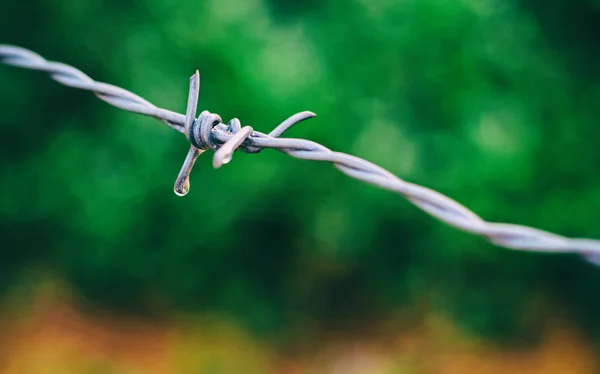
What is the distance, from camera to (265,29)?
1412 mm

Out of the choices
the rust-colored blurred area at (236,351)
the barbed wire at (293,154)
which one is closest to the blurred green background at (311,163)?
the rust-colored blurred area at (236,351)

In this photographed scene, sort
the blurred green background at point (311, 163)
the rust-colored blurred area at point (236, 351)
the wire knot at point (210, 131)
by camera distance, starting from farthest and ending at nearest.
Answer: the rust-colored blurred area at point (236, 351) < the blurred green background at point (311, 163) < the wire knot at point (210, 131)

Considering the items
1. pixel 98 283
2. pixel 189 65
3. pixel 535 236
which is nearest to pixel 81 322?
pixel 98 283

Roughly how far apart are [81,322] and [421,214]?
108cm

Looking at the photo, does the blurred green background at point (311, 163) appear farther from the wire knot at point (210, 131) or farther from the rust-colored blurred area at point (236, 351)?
the wire knot at point (210, 131)

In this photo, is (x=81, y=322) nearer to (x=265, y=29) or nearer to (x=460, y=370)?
(x=265, y=29)

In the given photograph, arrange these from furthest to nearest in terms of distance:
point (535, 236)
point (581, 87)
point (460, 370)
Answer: point (460, 370), point (581, 87), point (535, 236)

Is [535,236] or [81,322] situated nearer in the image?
[535,236]

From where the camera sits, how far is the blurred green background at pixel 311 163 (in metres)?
1.40

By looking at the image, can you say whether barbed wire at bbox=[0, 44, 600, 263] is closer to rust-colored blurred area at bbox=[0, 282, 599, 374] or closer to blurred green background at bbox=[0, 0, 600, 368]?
blurred green background at bbox=[0, 0, 600, 368]

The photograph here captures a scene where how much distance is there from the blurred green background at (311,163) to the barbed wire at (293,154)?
838mm

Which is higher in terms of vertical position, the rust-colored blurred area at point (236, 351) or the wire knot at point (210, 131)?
the rust-colored blurred area at point (236, 351)

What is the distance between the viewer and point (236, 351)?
1.54m

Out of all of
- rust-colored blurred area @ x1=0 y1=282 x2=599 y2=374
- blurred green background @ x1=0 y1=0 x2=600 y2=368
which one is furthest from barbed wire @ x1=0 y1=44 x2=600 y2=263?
rust-colored blurred area @ x1=0 y1=282 x2=599 y2=374
